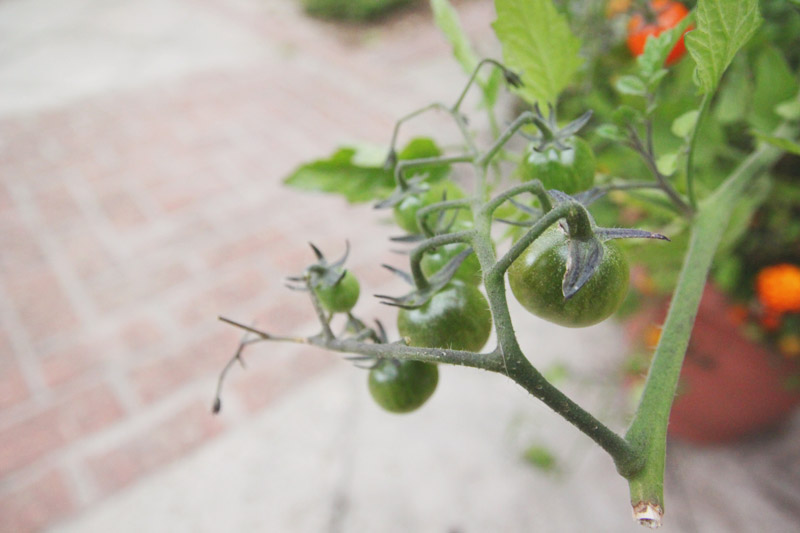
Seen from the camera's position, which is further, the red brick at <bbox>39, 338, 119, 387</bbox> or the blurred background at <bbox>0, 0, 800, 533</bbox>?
the red brick at <bbox>39, 338, 119, 387</bbox>

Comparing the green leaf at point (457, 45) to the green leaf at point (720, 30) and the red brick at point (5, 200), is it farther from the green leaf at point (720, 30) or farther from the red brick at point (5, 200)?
the red brick at point (5, 200)

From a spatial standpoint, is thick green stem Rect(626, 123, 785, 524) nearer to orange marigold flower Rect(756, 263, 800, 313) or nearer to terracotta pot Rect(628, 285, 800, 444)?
orange marigold flower Rect(756, 263, 800, 313)

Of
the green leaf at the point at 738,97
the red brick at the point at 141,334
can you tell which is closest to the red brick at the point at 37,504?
the red brick at the point at 141,334

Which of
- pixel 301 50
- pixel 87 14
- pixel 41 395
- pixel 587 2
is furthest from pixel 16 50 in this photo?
pixel 587 2

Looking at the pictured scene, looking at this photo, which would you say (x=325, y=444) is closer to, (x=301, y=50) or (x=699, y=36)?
(x=699, y=36)

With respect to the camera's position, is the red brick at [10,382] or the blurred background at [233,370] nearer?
the blurred background at [233,370]

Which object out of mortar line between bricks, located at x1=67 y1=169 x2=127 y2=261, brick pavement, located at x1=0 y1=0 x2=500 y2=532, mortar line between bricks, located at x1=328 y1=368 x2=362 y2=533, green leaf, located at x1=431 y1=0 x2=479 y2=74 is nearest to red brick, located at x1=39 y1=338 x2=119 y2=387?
brick pavement, located at x1=0 y1=0 x2=500 y2=532
